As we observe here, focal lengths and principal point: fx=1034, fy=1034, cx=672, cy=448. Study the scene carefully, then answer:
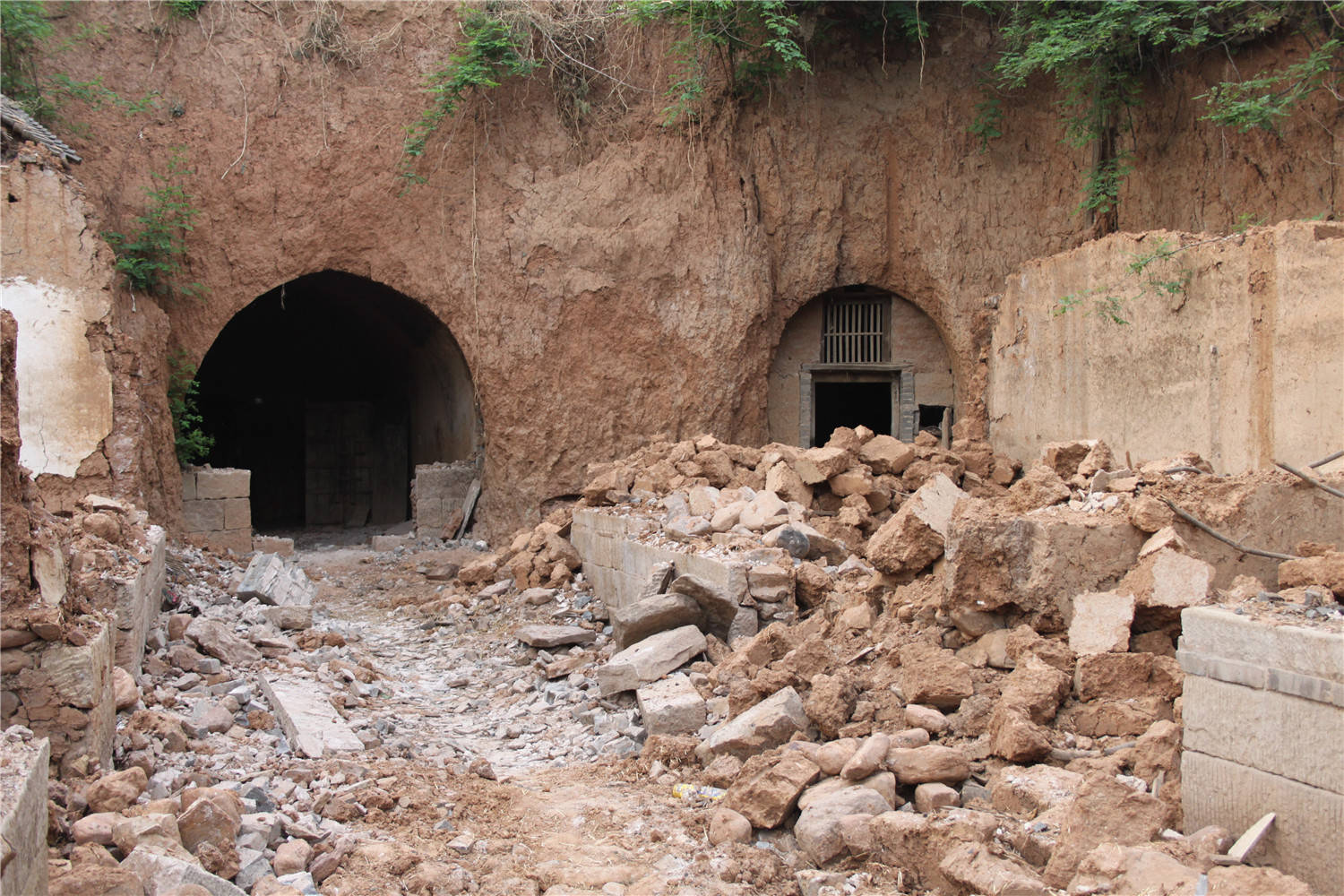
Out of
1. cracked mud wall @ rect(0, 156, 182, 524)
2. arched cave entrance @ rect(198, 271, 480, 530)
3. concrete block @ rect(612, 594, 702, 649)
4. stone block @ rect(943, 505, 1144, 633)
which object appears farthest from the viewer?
arched cave entrance @ rect(198, 271, 480, 530)

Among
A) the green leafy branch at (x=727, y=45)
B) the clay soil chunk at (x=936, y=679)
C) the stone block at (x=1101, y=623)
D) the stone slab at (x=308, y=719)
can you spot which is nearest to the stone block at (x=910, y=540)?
the clay soil chunk at (x=936, y=679)

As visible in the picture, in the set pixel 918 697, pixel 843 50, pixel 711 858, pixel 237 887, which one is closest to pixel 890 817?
pixel 711 858

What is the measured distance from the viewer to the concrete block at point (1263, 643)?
128 inches

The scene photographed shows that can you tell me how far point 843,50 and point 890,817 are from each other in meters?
11.5

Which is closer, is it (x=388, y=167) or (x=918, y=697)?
(x=918, y=697)

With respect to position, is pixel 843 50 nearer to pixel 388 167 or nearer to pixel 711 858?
pixel 388 167

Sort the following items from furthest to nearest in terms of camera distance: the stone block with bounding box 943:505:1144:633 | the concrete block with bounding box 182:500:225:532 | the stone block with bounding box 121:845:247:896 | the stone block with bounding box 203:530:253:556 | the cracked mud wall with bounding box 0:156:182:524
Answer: the concrete block with bounding box 182:500:225:532 → the stone block with bounding box 203:530:253:556 → the cracked mud wall with bounding box 0:156:182:524 → the stone block with bounding box 943:505:1144:633 → the stone block with bounding box 121:845:247:896

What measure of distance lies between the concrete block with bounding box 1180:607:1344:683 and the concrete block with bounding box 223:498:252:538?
10.1m

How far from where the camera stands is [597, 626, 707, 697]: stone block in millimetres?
6273

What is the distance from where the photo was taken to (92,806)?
12.6 ft

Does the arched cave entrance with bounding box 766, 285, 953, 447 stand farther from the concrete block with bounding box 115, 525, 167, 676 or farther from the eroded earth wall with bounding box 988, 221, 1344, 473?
the concrete block with bounding box 115, 525, 167, 676

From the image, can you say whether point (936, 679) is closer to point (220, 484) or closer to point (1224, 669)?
point (1224, 669)

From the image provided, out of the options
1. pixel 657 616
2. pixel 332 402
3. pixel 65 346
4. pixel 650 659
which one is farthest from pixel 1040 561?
pixel 332 402

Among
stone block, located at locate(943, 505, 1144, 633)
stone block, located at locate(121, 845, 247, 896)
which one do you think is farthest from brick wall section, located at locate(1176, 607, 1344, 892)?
stone block, located at locate(121, 845, 247, 896)
